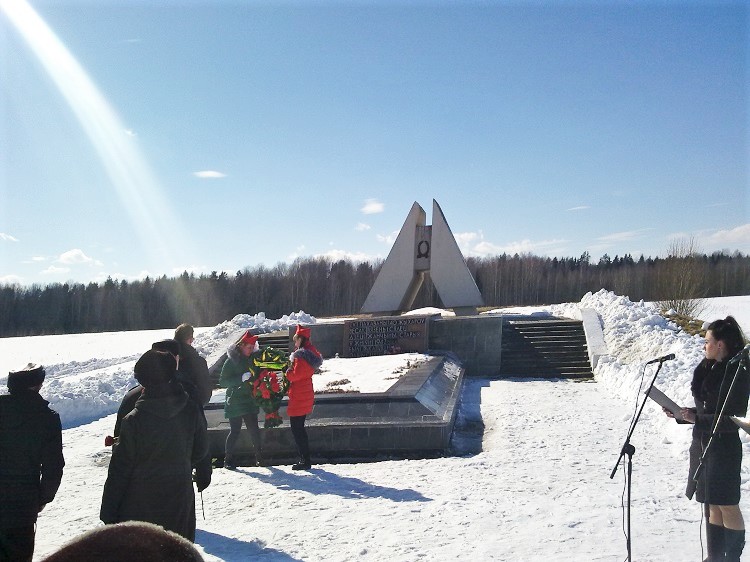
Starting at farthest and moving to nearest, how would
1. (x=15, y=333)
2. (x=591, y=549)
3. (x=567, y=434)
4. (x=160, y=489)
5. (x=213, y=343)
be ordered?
(x=15, y=333)
(x=213, y=343)
(x=567, y=434)
(x=591, y=549)
(x=160, y=489)

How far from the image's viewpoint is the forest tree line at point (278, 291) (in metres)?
46.5

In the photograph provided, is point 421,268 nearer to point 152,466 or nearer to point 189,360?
point 189,360

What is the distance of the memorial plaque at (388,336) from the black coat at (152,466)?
36.3ft

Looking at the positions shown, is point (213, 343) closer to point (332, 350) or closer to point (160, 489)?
point (332, 350)

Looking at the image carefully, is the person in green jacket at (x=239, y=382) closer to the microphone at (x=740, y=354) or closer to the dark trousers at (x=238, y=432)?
the dark trousers at (x=238, y=432)

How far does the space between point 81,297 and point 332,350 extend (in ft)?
133

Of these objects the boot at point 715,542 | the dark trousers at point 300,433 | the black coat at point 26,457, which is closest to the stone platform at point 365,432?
the dark trousers at point 300,433

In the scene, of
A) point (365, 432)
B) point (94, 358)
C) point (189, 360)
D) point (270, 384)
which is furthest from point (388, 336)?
point (189, 360)

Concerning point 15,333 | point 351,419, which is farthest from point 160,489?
point 15,333

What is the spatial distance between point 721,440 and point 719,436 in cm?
4

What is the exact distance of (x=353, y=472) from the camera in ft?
22.6

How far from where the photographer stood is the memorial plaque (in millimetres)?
14562

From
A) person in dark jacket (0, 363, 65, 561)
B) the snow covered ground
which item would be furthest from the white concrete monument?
person in dark jacket (0, 363, 65, 561)

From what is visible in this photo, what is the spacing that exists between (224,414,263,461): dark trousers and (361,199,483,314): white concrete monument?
11.9 m
